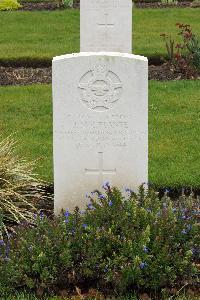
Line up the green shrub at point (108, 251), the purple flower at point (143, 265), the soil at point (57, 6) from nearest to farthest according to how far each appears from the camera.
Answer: the purple flower at point (143, 265), the green shrub at point (108, 251), the soil at point (57, 6)

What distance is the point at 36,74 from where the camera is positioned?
1279 centimetres

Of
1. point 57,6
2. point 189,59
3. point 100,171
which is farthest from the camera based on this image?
point 57,6

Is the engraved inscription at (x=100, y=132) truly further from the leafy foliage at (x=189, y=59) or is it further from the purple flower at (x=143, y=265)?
the leafy foliage at (x=189, y=59)

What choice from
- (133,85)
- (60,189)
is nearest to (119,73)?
(133,85)

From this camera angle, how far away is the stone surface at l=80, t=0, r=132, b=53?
450 inches

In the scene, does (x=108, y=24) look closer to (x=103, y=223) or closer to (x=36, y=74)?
(x=36, y=74)

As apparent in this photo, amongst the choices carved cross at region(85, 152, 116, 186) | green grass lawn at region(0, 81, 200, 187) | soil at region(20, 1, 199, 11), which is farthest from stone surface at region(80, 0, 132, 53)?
soil at region(20, 1, 199, 11)

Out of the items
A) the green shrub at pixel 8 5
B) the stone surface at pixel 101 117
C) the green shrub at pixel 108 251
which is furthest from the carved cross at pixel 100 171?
the green shrub at pixel 8 5

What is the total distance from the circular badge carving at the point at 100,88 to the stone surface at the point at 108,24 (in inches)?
214

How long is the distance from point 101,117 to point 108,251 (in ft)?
4.15

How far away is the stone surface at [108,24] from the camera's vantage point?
1143 centimetres

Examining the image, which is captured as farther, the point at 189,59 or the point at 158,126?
the point at 189,59

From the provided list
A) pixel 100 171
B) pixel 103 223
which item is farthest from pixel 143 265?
pixel 100 171

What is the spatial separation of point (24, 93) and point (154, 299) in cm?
644
